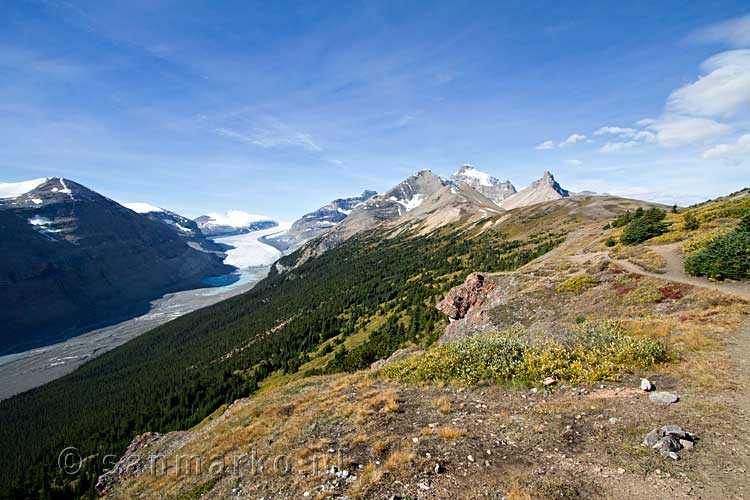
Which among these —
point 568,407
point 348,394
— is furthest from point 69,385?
point 568,407

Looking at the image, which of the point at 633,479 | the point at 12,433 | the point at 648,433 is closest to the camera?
the point at 633,479

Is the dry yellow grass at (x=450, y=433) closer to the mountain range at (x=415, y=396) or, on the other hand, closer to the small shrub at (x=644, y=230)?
the mountain range at (x=415, y=396)

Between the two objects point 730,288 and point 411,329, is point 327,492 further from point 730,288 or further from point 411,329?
point 411,329

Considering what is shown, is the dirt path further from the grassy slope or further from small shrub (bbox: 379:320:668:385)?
the grassy slope

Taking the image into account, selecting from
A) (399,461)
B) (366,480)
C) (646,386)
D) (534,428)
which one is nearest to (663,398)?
(646,386)

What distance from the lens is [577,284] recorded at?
3419cm

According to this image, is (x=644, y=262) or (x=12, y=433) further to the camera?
(x=12, y=433)

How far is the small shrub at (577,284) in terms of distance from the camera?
110 feet

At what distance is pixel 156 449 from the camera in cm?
3080

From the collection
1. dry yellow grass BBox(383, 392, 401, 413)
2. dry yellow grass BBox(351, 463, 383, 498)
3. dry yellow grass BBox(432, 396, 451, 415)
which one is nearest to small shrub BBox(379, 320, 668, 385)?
dry yellow grass BBox(432, 396, 451, 415)

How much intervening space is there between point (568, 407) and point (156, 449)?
35.4 meters

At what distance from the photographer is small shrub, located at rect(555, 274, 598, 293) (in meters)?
33.4

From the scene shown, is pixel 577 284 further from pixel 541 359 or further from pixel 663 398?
pixel 663 398

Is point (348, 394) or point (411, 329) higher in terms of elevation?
point (348, 394)
